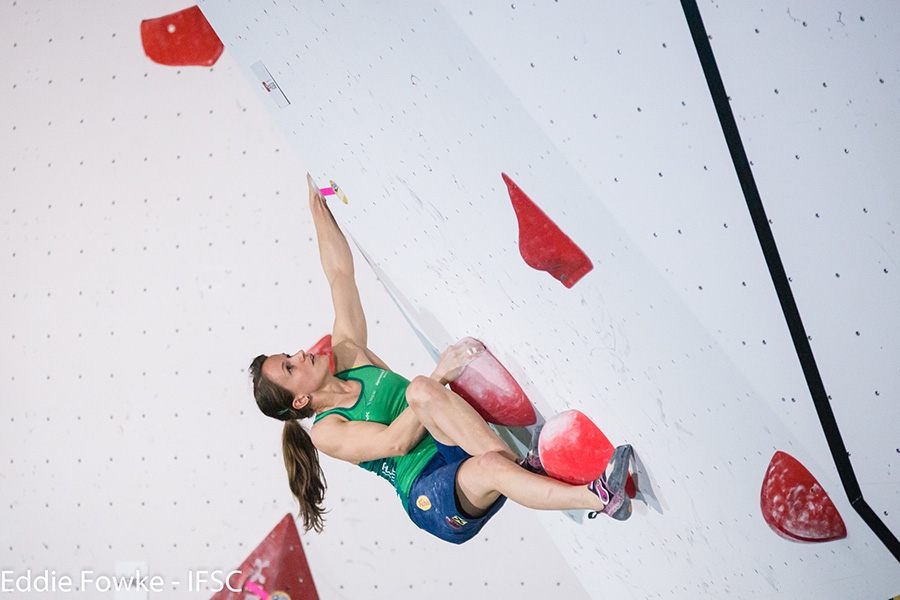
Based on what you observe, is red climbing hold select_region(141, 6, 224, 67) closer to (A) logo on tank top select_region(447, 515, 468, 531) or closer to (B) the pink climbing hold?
(B) the pink climbing hold

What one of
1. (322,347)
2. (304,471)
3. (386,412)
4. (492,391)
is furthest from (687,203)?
(304,471)

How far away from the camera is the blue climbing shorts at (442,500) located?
1560 mm

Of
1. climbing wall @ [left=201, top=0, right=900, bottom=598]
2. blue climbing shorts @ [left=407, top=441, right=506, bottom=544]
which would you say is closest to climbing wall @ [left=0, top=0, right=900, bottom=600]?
climbing wall @ [left=201, top=0, right=900, bottom=598]

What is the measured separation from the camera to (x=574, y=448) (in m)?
1.33

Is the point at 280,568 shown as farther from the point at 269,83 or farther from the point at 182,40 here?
the point at 182,40

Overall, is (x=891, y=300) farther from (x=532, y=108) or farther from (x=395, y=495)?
(x=395, y=495)

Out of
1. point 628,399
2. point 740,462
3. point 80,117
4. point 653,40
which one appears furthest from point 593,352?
point 80,117

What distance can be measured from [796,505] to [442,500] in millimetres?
865

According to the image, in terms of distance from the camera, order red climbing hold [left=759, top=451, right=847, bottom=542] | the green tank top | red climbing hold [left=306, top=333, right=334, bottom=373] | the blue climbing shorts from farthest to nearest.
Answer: red climbing hold [left=306, top=333, right=334, bottom=373], the green tank top, the blue climbing shorts, red climbing hold [left=759, top=451, right=847, bottom=542]

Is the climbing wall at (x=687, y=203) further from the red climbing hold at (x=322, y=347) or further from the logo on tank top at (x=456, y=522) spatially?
the red climbing hold at (x=322, y=347)

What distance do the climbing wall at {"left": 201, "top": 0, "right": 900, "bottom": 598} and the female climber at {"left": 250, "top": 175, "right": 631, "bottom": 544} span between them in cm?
28

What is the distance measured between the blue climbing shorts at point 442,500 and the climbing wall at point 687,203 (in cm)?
52

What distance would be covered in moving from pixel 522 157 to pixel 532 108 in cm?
7

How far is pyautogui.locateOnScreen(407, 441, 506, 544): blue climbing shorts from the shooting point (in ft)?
5.12
